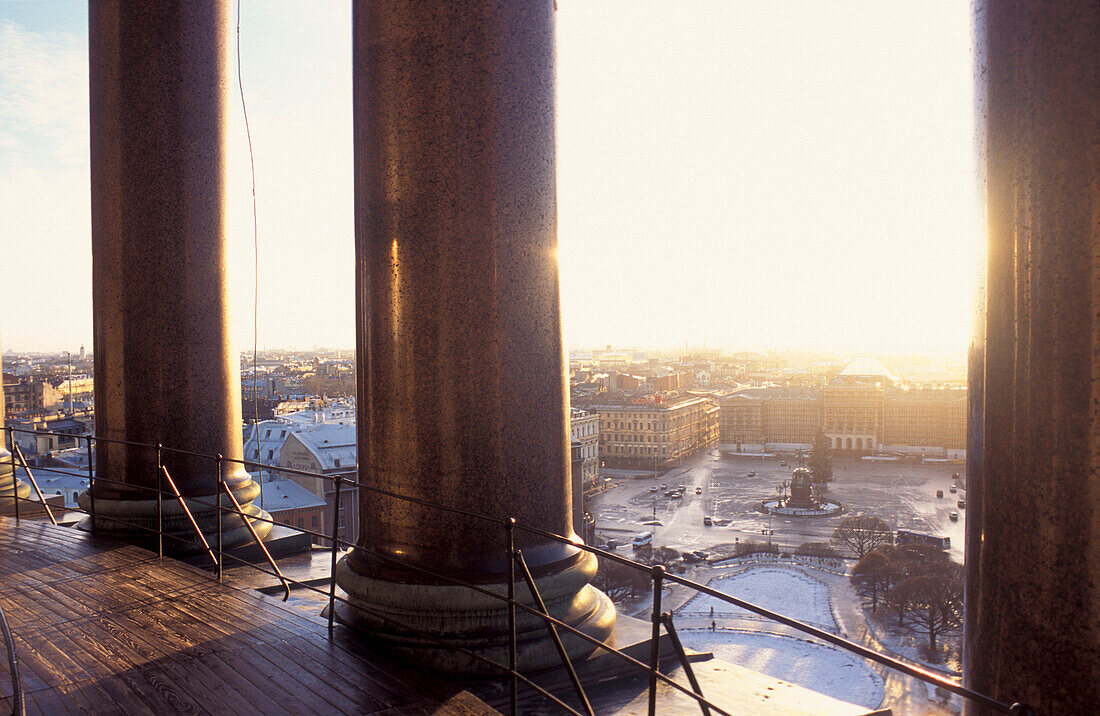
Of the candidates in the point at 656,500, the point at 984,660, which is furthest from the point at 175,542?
the point at 656,500

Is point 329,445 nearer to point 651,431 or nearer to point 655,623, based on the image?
point 651,431

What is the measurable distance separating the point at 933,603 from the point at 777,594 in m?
6.17

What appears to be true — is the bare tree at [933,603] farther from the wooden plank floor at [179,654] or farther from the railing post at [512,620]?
the wooden plank floor at [179,654]

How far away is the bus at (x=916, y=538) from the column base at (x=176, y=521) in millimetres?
14708

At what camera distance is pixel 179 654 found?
638 centimetres

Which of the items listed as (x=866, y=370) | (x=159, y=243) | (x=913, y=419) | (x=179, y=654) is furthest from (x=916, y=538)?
(x=179, y=654)

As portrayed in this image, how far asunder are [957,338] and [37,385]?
29570mm

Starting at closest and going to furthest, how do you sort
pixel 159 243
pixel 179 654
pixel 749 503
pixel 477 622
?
pixel 477 622
pixel 179 654
pixel 159 243
pixel 749 503

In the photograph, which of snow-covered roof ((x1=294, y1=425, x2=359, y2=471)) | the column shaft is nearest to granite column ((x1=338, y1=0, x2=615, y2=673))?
the column shaft

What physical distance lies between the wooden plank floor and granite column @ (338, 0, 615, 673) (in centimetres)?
58

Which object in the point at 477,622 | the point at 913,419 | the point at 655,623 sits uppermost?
the point at 655,623

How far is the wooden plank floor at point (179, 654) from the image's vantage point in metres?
5.41

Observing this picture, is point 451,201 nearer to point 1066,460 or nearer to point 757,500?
point 1066,460

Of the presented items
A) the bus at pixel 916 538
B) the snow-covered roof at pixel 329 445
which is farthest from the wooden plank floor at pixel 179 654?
the bus at pixel 916 538
